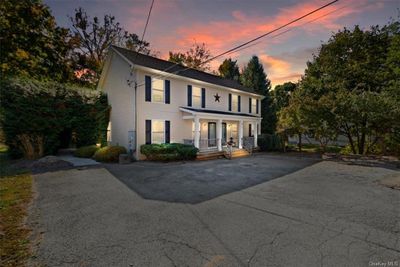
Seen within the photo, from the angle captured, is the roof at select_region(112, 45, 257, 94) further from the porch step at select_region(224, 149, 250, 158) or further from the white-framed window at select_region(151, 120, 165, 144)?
the porch step at select_region(224, 149, 250, 158)

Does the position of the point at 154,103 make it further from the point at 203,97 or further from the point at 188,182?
the point at 188,182

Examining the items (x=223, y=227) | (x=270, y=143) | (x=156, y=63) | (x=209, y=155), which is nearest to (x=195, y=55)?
(x=156, y=63)

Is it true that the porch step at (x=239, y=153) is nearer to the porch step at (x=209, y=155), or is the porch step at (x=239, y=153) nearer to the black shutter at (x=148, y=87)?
the porch step at (x=209, y=155)

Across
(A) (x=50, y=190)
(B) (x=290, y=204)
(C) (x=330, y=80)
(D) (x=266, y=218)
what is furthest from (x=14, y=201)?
(C) (x=330, y=80)

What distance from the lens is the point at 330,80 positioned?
21172 millimetres

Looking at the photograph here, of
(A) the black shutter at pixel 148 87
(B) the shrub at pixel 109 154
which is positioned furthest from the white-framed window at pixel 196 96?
(B) the shrub at pixel 109 154

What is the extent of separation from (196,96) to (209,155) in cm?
536

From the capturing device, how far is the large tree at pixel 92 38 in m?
25.1

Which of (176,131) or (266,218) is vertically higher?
(176,131)

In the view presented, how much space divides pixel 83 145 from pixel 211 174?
11.8 m

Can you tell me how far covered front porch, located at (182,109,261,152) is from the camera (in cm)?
1460

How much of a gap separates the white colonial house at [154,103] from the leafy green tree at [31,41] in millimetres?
8630

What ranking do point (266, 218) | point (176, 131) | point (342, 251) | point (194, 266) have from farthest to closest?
point (176, 131) < point (266, 218) < point (342, 251) < point (194, 266)

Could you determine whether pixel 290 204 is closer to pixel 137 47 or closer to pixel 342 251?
pixel 342 251
